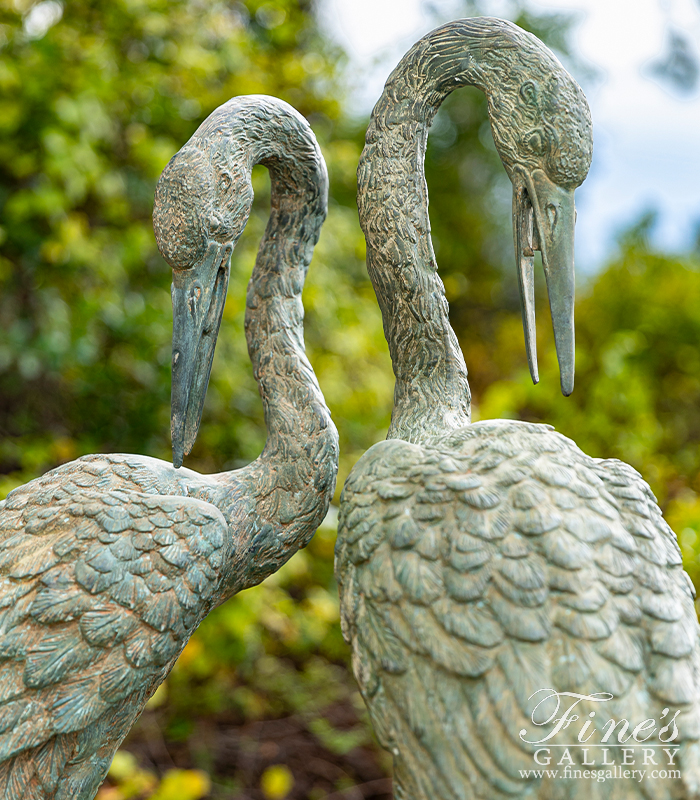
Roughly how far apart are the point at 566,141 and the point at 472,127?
228 inches

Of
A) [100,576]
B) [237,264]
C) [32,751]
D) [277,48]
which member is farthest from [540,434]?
[277,48]

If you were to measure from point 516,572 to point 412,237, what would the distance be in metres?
0.55

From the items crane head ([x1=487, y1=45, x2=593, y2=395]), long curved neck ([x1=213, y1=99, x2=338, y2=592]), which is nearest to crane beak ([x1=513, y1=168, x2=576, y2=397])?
crane head ([x1=487, y1=45, x2=593, y2=395])

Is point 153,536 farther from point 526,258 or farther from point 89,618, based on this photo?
point 526,258

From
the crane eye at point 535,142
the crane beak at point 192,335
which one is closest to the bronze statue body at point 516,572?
the crane eye at point 535,142

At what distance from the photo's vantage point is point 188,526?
1056 mm

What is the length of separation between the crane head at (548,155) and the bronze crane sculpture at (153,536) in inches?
14.3

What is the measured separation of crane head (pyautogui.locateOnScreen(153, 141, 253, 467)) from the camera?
1.04 metres

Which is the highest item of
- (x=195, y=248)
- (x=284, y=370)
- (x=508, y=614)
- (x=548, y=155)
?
(x=548, y=155)

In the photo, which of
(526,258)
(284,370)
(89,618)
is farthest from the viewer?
(284,370)

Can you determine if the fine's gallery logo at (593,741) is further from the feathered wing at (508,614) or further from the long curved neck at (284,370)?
the long curved neck at (284,370)

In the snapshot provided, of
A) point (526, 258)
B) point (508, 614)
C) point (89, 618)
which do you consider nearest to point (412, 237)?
point (526, 258)

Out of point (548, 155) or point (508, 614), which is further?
point (548, 155)

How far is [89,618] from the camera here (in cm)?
102
